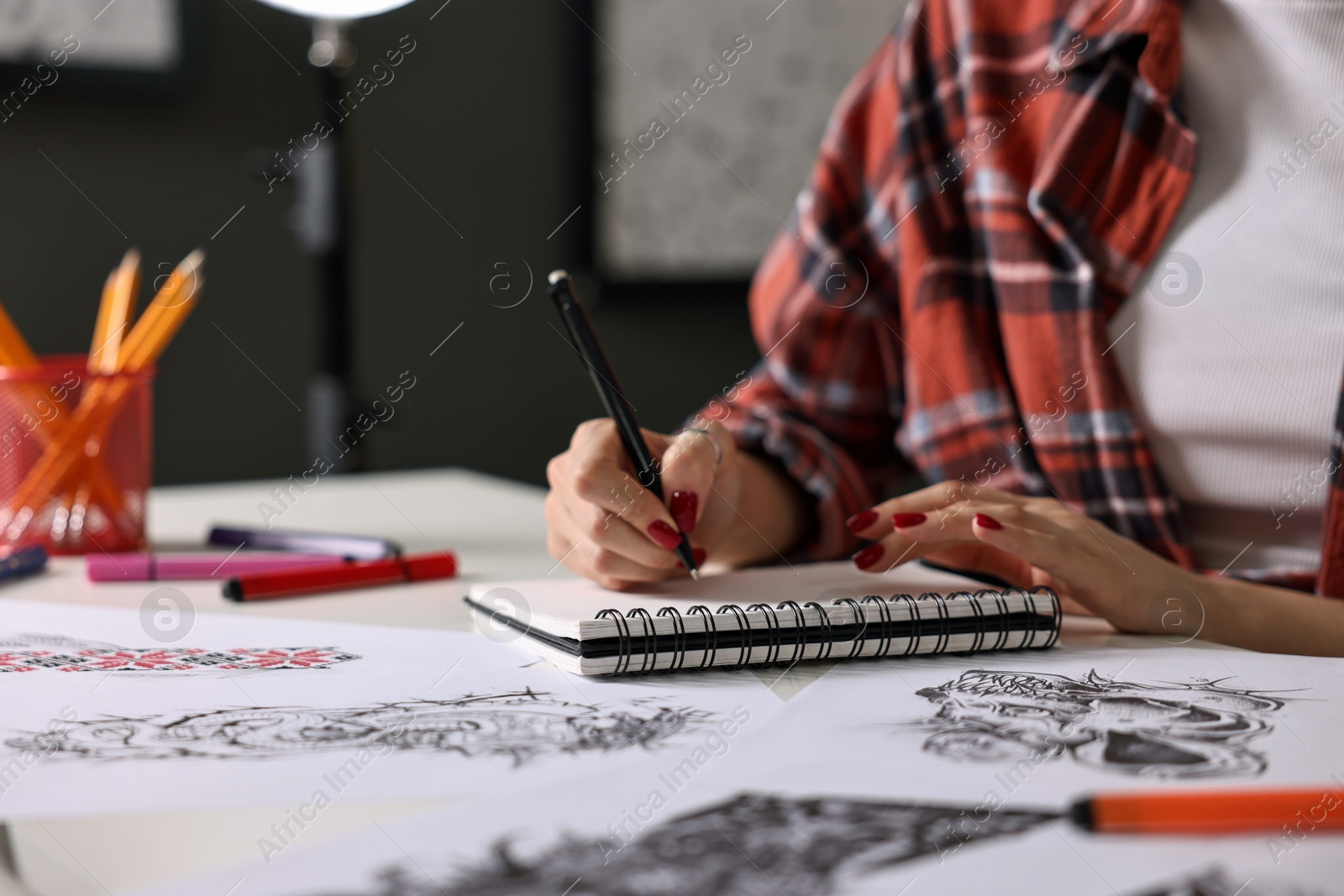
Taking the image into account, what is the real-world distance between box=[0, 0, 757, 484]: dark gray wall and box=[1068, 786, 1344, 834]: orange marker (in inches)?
62.1

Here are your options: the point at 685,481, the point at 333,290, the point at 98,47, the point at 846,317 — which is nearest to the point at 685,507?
the point at 685,481

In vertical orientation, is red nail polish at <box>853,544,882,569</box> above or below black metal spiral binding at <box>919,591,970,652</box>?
above

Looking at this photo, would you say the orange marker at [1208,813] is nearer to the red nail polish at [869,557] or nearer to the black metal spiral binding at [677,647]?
the black metal spiral binding at [677,647]

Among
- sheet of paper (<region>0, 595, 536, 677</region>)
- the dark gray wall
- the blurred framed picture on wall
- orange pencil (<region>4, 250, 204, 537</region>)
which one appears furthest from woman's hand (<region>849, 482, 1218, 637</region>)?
the blurred framed picture on wall

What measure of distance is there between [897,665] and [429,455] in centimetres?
166

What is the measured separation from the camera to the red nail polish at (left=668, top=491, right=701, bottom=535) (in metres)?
0.63

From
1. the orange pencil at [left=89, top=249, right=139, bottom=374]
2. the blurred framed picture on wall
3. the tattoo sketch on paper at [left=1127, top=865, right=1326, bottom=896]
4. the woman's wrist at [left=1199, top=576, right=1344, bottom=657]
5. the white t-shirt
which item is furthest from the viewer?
the blurred framed picture on wall

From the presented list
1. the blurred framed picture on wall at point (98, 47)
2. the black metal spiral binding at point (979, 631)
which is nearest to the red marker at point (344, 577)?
the black metal spiral binding at point (979, 631)

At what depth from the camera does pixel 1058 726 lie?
41cm

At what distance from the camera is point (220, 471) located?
185cm

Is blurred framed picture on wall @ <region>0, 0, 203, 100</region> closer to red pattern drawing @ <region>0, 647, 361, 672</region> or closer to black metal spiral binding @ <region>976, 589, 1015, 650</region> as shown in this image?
red pattern drawing @ <region>0, 647, 361, 672</region>

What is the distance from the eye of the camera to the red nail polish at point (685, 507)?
0.63 meters

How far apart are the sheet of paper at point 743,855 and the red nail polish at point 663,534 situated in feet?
0.86

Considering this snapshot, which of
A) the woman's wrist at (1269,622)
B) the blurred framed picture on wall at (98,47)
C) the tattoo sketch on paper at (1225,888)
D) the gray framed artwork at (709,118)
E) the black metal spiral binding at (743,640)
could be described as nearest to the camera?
the tattoo sketch on paper at (1225,888)
